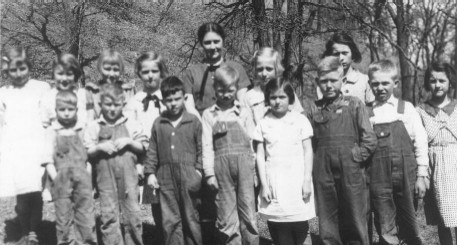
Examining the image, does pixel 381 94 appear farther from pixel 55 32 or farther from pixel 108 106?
pixel 55 32

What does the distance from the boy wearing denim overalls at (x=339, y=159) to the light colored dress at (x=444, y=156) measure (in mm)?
885

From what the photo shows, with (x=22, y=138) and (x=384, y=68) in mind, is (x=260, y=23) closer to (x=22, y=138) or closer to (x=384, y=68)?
(x=384, y=68)

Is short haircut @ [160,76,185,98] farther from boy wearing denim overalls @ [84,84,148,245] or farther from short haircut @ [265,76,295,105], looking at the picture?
short haircut @ [265,76,295,105]

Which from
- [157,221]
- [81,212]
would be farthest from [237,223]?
[81,212]

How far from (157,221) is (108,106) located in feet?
4.08

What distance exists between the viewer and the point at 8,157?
13.9 feet

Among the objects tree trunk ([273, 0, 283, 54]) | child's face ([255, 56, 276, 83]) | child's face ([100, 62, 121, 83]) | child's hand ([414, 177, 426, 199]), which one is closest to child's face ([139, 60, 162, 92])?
child's face ([100, 62, 121, 83])

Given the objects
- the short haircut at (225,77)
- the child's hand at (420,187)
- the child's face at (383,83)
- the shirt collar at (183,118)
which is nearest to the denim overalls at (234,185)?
the shirt collar at (183,118)

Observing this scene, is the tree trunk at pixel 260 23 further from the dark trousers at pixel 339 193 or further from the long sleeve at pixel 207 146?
the dark trousers at pixel 339 193

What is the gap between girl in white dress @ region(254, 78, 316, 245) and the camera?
4.00 meters

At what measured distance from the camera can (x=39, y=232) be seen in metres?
4.81

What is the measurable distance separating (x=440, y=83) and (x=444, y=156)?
0.70 meters

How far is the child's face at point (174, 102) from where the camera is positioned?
4.00 meters

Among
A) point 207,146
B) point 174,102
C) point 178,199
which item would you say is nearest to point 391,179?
point 207,146
